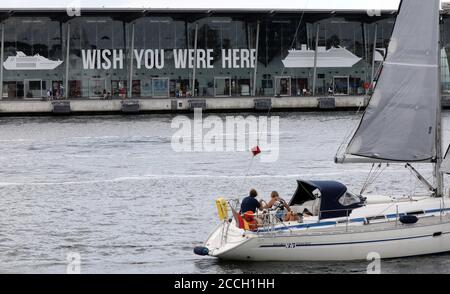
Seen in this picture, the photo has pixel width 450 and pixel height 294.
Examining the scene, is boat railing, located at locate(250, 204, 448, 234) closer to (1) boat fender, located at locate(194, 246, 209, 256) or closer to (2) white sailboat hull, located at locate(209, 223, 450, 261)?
(2) white sailboat hull, located at locate(209, 223, 450, 261)

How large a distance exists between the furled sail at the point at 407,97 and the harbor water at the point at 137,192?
4.40 metres

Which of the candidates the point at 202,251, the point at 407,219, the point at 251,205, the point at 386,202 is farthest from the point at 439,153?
the point at 202,251

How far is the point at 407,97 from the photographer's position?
127 ft

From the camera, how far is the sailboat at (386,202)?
35.3m

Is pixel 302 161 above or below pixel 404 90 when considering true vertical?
below

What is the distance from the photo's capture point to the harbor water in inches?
1471

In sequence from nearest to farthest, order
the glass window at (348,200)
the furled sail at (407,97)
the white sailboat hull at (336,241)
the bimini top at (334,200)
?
the white sailboat hull at (336,241)
the bimini top at (334,200)
the glass window at (348,200)
the furled sail at (407,97)

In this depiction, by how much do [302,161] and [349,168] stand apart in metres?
5.74

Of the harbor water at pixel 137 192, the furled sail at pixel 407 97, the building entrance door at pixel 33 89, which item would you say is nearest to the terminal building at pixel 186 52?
the building entrance door at pixel 33 89

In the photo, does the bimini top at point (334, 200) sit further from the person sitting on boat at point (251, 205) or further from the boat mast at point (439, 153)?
the boat mast at point (439, 153)

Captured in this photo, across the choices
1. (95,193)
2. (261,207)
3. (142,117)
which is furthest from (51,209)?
(142,117)

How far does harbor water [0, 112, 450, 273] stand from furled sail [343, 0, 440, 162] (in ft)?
14.4

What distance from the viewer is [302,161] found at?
230ft
